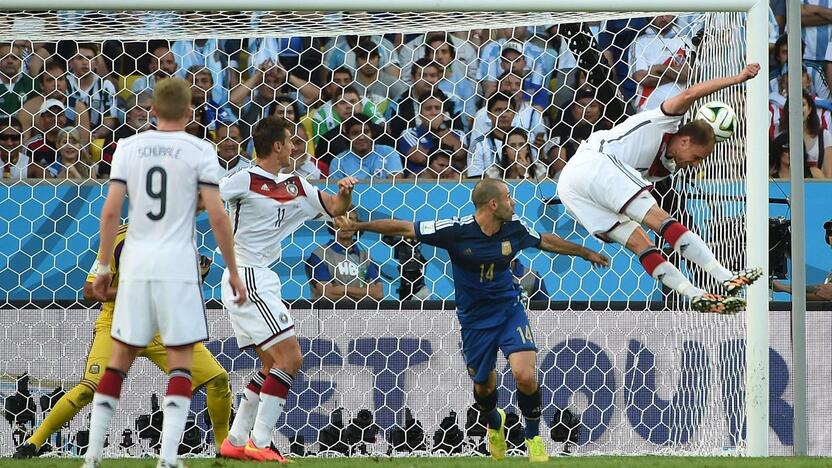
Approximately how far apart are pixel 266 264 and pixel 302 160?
2.32 meters

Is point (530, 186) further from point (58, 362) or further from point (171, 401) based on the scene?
point (171, 401)

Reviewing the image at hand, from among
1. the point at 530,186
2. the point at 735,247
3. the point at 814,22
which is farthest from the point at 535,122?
the point at 814,22

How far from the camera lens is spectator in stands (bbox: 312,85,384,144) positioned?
8641mm

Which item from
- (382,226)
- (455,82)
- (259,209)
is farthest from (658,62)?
(259,209)

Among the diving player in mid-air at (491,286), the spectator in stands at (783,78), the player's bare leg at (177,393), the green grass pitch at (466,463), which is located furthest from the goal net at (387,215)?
the player's bare leg at (177,393)

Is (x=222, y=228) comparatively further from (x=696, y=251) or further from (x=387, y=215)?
(x=387, y=215)

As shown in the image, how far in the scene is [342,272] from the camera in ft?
26.5

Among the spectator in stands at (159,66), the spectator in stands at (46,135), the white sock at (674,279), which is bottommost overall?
the white sock at (674,279)

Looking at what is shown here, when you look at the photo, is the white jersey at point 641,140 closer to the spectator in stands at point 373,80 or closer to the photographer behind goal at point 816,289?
the photographer behind goal at point 816,289

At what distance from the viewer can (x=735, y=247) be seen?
7.33 metres

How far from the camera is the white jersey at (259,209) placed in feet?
21.1

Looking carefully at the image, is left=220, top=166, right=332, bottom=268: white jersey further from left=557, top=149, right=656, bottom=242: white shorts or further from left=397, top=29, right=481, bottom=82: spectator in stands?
left=397, top=29, right=481, bottom=82: spectator in stands

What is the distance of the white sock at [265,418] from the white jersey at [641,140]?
7.41 feet

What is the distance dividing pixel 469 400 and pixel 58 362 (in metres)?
2.72
